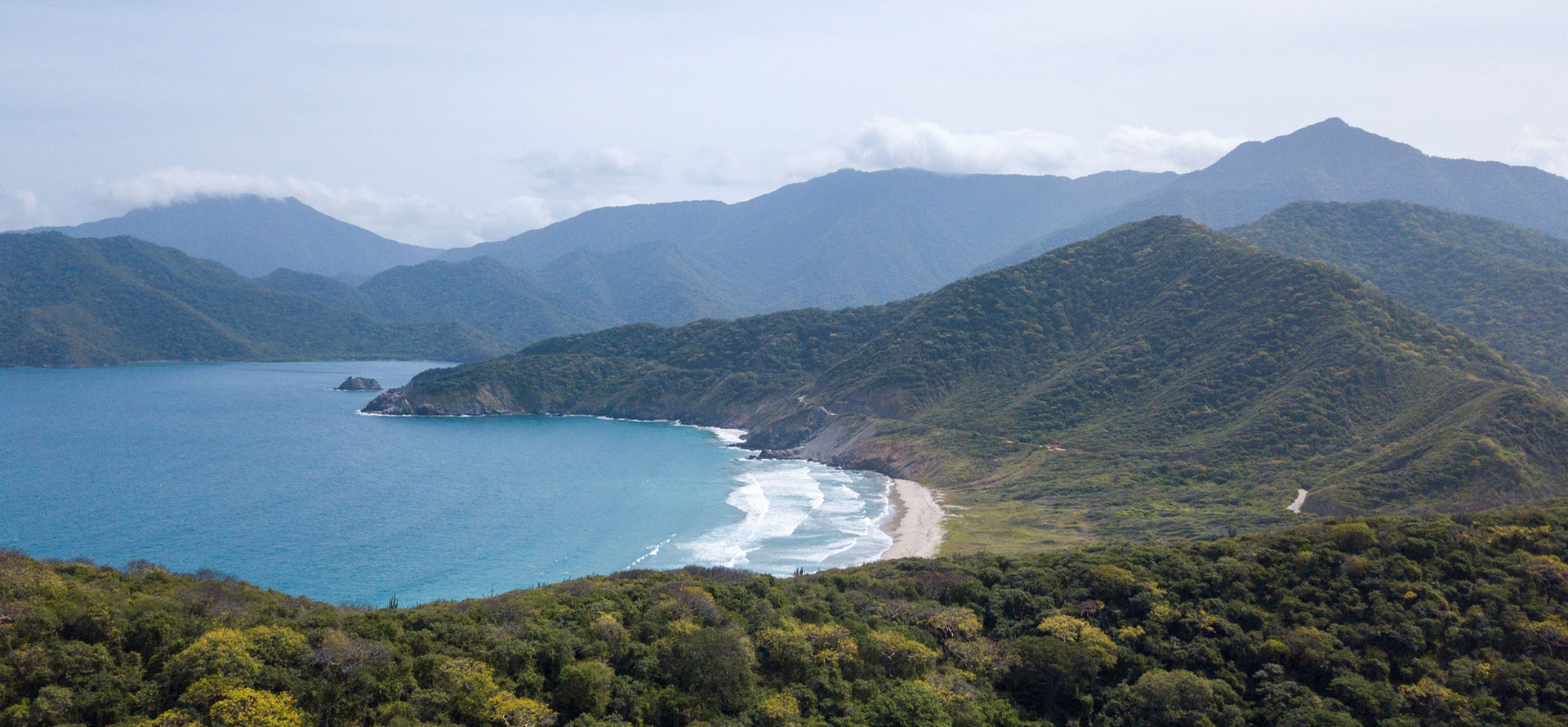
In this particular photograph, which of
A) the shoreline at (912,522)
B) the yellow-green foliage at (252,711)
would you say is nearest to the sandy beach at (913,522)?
the shoreline at (912,522)

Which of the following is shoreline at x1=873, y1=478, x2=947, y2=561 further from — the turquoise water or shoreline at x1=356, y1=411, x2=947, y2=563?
the turquoise water

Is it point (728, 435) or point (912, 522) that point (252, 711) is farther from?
point (728, 435)

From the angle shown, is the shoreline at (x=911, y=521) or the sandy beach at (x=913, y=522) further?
the sandy beach at (x=913, y=522)

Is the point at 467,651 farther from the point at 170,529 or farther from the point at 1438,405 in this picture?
the point at 1438,405

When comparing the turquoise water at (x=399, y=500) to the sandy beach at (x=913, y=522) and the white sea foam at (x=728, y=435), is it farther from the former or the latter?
the sandy beach at (x=913, y=522)

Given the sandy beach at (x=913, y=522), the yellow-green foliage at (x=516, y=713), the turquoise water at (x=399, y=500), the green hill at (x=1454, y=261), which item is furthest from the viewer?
the green hill at (x=1454, y=261)

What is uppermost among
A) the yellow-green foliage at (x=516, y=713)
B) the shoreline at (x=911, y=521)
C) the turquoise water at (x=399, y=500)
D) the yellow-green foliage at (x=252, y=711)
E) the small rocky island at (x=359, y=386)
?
the small rocky island at (x=359, y=386)

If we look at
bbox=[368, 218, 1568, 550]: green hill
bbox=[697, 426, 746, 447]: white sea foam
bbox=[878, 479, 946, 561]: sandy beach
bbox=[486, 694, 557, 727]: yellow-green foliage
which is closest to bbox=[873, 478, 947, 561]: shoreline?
bbox=[878, 479, 946, 561]: sandy beach

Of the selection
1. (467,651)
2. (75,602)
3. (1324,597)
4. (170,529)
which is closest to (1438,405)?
(1324,597)
